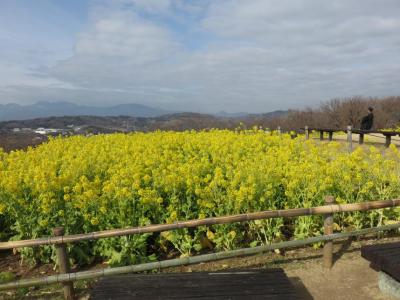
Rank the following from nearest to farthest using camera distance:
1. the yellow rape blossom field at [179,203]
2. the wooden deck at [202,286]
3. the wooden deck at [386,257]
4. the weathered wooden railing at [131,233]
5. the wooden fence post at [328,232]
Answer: the wooden deck at [202,286] → the wooden deck at [386,257] → the weathered wooden railing at [131,233] → the wooden fence post at [328,232] → the yellow rape blossom field at [179,203]

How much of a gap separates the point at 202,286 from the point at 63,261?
1.78 meters

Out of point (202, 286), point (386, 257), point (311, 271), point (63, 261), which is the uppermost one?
point (386, 257)

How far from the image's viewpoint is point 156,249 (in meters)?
5.44

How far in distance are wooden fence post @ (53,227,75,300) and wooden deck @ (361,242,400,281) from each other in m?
3.27

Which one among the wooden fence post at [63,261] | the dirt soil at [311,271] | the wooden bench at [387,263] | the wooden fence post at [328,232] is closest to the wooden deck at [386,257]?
the wooden bench at [387,263]

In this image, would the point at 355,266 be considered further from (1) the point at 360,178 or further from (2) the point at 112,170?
(2) the point at 112,170

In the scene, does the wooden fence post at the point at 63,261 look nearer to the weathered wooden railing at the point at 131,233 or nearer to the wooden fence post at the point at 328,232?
the weathered wooden railing at the point at 131,233

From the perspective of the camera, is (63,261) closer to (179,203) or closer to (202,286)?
(202,286)

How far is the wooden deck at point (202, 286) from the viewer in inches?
122

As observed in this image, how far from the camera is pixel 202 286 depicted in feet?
10.7

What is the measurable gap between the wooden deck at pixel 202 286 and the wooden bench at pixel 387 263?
1066 millimetres

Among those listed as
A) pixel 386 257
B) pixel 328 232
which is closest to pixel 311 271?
pixel 328 232

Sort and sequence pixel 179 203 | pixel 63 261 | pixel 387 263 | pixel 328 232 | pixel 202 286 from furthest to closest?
pixel 179 203
pixel 328 232
pixel 63 261
pixel 387 263
pixel 202 286

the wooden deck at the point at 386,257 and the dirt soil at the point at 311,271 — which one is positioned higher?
the wooden deck at the point at 386,257
